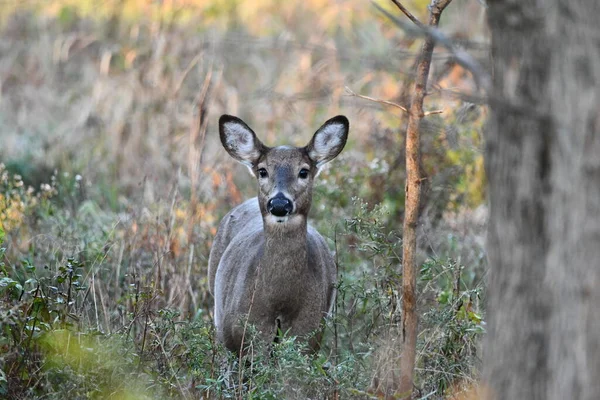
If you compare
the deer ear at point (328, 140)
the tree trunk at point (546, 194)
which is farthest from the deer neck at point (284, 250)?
the tree trunk at point (546, 194)

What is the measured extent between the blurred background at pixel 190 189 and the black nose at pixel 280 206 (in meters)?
0.57

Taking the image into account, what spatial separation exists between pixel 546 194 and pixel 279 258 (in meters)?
3.15

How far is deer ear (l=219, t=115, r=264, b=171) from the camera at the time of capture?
6.60 meters

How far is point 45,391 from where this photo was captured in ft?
15.3

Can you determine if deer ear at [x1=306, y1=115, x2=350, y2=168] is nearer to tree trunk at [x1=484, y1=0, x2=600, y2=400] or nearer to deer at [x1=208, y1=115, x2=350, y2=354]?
deer at [x1=208, y1=115, x2=350, y2=354]

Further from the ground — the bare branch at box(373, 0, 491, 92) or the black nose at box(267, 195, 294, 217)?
the bare branch at box(373, 0, 491, 92)

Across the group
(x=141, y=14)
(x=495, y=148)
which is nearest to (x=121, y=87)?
(x=141, y=14)

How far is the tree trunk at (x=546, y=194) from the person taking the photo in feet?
10.00

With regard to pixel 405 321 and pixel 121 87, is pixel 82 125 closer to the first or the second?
pixel 121 87

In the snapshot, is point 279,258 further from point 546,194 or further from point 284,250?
point 546,194

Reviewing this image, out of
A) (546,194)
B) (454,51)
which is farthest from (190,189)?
(546,194)

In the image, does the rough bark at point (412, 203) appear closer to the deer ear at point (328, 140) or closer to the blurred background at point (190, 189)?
the blurred background at point (190, 189)

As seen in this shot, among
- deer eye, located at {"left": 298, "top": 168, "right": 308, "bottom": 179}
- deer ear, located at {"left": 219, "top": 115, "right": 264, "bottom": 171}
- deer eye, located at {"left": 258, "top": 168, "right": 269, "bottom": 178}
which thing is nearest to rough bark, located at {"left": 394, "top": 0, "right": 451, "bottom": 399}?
deer eye, located at {"left": 298, "top": 168, "right": 308, "bottom": 179}

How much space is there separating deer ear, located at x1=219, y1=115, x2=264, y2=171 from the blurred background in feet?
0.78
